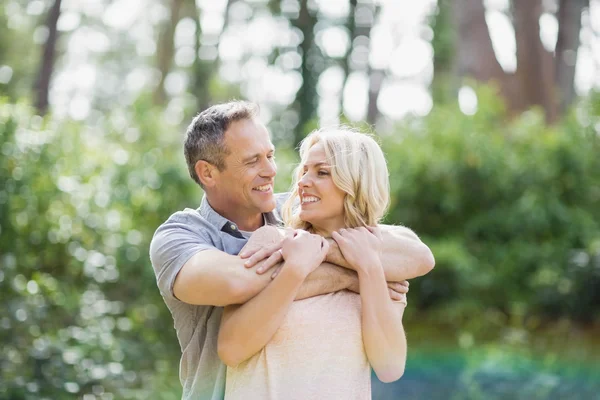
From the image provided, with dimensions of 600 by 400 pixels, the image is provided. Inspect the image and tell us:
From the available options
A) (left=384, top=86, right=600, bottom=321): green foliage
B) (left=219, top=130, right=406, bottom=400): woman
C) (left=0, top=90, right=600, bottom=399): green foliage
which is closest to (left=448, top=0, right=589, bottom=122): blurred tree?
(left=0, top=90, right=600, bottom=399): green foliage

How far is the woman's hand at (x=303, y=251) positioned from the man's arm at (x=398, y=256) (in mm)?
44

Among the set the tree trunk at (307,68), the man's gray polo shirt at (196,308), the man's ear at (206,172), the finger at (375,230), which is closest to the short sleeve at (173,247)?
the man's gray polo shirt at (196,308)

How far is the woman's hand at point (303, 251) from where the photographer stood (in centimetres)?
213

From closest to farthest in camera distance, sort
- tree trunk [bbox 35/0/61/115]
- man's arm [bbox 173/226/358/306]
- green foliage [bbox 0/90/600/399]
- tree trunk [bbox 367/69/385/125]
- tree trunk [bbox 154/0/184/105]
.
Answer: man's arm [bbox 173/226/358/306], green foliage [bbox 0/90/600/399], tree trunk [bbox 35/0/61/115], tree trunk [bbox 367/69/385/125], tree trunk [bbox 154/0/184/105]

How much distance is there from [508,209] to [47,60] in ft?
21.1

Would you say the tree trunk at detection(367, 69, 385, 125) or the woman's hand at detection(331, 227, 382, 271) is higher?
the woman's hand at detection(331, 227, 382, 271)

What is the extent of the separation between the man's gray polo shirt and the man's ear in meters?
0.11

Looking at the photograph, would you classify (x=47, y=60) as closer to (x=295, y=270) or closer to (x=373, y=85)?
(x=373, y=85)

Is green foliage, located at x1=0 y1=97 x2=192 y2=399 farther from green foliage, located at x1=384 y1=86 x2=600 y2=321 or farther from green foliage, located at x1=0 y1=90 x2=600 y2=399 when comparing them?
green foliage, located at x1=384 y1=86 x2=600 y2=321

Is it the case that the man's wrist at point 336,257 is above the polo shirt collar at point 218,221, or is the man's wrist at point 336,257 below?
below

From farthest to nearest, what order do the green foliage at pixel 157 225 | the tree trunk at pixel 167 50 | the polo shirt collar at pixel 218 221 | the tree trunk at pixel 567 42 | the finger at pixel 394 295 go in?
the tree trunk at pixel 167 50
the tree trunk at pixel 567 42
the green foliage at pixel 157 225
the polo shirt collar at pixel 218 221
the finger at pixel 394 295

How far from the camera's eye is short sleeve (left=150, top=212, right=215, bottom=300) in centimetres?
216

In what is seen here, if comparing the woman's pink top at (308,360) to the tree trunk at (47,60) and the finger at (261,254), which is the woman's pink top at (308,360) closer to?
the finger at (261,254)

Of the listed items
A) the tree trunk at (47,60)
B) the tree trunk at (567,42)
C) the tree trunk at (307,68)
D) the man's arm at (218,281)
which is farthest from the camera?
the tree trunk at (307,68)
